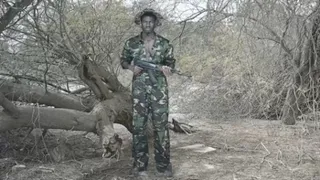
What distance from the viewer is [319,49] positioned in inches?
285

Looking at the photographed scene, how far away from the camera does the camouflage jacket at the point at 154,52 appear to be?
14.7 feet

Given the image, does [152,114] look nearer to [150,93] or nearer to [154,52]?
[150,93]

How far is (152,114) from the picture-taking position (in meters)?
4.46

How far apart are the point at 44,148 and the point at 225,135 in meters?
2.95

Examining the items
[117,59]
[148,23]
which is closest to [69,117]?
[148,23]

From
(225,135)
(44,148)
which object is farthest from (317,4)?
(44,148)

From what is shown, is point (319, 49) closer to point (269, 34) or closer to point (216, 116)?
point (269, 34)

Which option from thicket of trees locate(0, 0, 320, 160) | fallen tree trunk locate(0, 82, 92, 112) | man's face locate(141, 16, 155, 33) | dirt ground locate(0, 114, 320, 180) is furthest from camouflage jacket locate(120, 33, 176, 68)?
fallen tree trunk locate(0, 82, 92, 112)

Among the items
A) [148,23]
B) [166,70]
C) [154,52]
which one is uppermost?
[148,23]

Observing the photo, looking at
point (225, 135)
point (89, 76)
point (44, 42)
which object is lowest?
point (225, 135)

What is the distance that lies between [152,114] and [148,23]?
0.93m

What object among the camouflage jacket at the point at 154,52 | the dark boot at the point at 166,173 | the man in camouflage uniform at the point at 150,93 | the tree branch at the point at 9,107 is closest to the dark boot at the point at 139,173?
the man in camouflage uniform at the point at 150,93

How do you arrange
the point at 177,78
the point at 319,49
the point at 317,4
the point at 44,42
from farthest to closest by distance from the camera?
the point at 177,78, the point at 319,49, the point at 317,4, the point at 44,42

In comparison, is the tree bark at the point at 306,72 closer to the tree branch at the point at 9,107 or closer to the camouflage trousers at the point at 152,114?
the camouflage trousers at the point at 152,114
